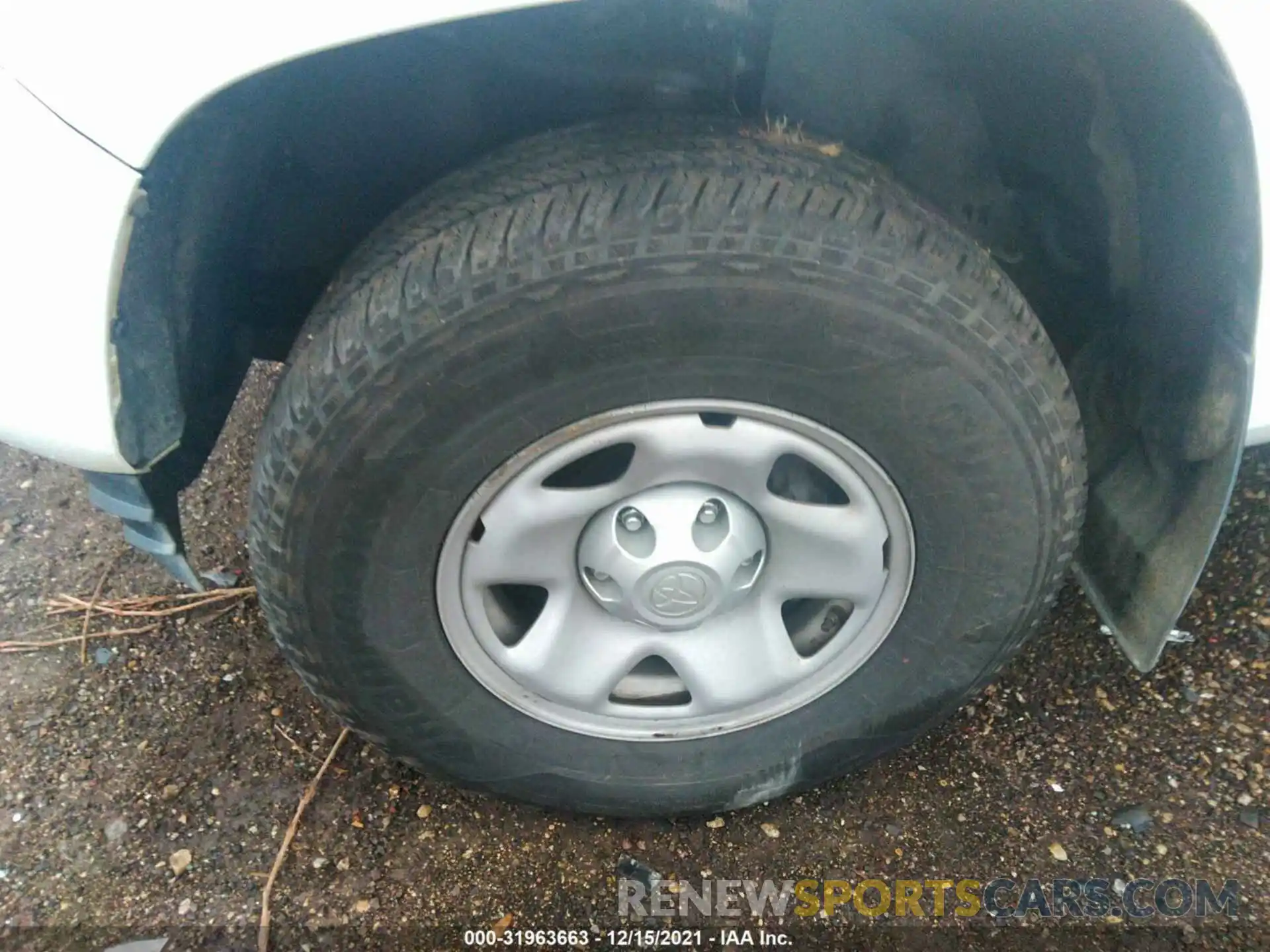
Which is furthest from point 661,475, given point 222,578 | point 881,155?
point 222,578

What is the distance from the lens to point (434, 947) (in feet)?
5.43

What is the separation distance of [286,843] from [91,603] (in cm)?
90

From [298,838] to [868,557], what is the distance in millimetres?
1212

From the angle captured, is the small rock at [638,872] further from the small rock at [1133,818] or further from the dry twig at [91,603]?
the dry twig at [91,603]

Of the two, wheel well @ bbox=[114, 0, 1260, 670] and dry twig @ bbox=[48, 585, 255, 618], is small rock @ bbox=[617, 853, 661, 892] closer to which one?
wheel well @ bbox=[114, 0, 1260, 670]

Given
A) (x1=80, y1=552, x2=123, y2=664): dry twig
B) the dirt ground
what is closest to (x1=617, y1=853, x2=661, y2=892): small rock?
the dirt ground

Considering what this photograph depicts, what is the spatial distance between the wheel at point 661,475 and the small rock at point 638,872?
0.11 metres

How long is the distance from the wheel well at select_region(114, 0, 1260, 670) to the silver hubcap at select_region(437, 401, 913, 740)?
49 cm

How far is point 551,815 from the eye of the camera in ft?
6.04

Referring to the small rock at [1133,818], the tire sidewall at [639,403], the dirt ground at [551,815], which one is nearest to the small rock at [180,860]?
the dirt ground at [551,815]

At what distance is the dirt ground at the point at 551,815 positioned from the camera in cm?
169

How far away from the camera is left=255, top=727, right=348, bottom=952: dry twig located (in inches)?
65.8

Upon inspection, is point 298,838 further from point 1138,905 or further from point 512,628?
point 1138,905

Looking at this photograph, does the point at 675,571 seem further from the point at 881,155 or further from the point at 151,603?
the point at 151,603
